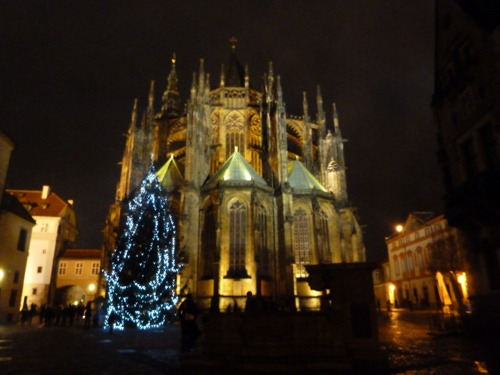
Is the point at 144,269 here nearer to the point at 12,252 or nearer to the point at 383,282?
the point at 12,252

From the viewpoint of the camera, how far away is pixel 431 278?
43344 mm

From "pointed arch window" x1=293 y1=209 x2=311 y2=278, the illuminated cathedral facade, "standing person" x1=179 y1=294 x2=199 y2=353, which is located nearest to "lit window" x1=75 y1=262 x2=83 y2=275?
the illuminated cathedral facade

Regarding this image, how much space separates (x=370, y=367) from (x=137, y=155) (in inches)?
1209

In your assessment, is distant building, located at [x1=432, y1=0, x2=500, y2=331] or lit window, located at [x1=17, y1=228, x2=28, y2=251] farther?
lit window, located at [x1=17, y1=228, x2=28, y2=251]

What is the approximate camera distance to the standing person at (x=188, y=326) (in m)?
9.66

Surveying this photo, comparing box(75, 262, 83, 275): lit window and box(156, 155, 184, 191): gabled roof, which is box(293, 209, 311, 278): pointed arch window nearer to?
box(156, 155, 184, 191): gabled roof

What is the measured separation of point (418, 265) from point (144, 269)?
38.2 metres

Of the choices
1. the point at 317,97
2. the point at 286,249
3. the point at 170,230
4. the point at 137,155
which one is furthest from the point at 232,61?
the point at 170,230

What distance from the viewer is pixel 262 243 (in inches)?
1196

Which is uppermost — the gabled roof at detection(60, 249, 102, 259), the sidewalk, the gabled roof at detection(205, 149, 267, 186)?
the gabled roof at detection(205, 149, 267, 186)

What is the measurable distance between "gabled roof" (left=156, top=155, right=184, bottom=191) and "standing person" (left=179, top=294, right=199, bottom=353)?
2415 cm

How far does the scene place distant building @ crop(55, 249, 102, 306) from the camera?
4631 centimetres

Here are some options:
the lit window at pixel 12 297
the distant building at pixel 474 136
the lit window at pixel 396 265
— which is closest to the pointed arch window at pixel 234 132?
the lit window at pixel 12 297

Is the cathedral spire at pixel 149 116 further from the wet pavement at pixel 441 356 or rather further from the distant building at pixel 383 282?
the distant building at pixel 383 282
